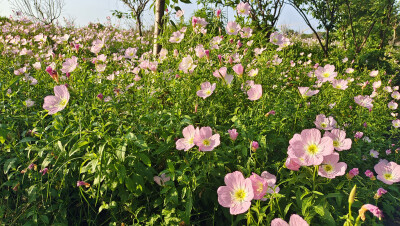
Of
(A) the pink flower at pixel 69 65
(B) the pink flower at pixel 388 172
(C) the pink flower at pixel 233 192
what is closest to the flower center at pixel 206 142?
(C) the pink flower at pixel 233 192

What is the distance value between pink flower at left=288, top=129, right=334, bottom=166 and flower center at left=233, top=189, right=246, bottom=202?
0.24 metres

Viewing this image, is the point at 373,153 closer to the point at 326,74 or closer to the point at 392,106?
the point at 326,74

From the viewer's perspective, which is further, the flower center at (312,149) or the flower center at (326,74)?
the flower center at (326,74)

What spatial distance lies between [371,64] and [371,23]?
1563 millimetres

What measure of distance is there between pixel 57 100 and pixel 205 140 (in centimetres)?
87

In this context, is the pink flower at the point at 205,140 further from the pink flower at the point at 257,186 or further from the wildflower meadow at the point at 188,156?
the pink flower at the point at 257,186

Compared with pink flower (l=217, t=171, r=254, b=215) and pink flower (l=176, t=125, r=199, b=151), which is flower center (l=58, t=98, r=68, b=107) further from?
pink flower (l=217, t=171, r=254, b=215)

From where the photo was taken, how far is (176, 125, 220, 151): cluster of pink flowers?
53.3 inches

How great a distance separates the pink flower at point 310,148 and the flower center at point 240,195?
24 centimetres

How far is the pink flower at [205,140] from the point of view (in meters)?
1.35

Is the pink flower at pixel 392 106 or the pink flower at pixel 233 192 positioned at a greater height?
the pink flower at pixel 233 192

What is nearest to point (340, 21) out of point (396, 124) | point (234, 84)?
point (396, 124)

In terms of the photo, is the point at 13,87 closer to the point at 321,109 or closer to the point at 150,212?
the point at 150,212

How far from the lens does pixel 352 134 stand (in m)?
2.36
